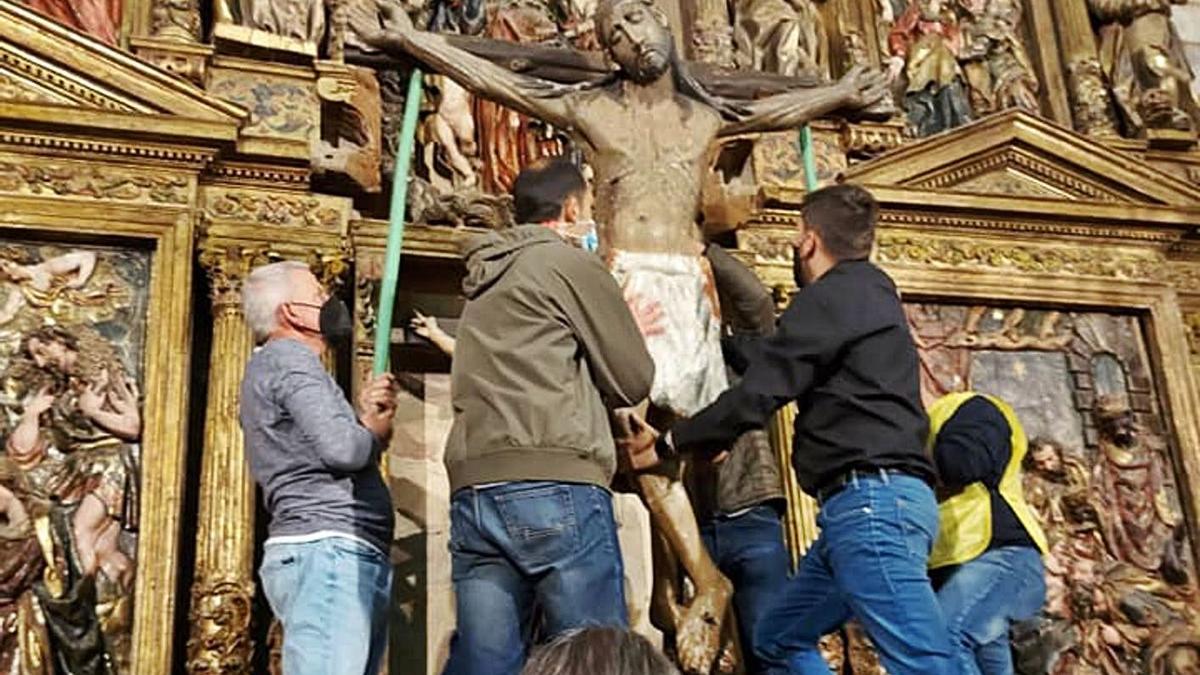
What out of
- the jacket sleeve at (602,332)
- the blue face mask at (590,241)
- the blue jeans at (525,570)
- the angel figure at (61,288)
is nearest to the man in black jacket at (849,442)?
the jacket sleeve at (602,332)

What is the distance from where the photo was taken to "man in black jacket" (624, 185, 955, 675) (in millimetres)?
3664

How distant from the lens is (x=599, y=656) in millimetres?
1974

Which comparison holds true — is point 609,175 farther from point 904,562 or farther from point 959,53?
point 959,53

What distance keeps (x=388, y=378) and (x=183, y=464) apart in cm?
209

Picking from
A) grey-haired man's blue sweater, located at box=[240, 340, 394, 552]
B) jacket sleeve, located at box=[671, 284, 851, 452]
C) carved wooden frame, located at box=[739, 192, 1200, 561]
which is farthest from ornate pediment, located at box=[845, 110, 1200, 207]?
grey-haired man's blue sweater, located at box=[240, 340, 394, 552]

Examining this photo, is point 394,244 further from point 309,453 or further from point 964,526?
point 964,526

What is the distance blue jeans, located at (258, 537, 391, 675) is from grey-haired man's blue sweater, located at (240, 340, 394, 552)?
0.06 meters

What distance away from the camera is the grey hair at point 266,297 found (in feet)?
13.5

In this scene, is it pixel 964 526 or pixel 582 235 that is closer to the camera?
pixel 964 526

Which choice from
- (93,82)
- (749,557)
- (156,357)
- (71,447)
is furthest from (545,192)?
(93,82)

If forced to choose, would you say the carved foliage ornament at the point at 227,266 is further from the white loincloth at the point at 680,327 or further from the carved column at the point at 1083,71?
the carved column at the point at 1083,71

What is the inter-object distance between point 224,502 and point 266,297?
1.98 metres

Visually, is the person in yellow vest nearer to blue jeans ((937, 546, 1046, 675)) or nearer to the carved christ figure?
blue jeans ((937, 546, 1046, 675))

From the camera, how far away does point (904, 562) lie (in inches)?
145
